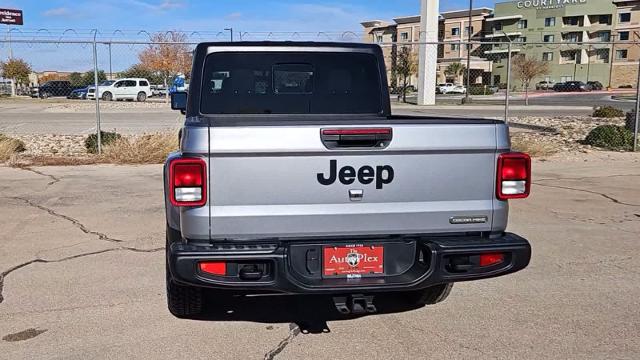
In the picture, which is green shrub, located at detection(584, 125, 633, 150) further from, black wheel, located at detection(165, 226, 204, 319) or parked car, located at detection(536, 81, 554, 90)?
parked car, located at detection(536, 81, 554, 90)

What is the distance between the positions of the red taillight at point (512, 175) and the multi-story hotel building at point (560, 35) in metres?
75.4

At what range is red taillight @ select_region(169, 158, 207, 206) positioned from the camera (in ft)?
10.2

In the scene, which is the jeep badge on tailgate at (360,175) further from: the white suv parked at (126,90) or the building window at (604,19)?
the building window at (604,19)

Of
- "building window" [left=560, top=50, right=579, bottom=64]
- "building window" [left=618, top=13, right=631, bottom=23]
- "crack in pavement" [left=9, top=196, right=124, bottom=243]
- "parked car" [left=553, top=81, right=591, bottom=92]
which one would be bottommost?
"crack in pavement" [left=9, top=196, right=124, bottom=243]

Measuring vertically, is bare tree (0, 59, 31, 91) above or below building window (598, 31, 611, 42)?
below

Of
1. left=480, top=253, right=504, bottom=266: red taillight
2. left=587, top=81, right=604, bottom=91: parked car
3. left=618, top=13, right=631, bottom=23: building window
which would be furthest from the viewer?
left=618, top=13, right=631, bottom=23: building window

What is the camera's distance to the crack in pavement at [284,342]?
3.51 metres

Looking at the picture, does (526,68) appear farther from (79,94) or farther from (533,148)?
(533,148)

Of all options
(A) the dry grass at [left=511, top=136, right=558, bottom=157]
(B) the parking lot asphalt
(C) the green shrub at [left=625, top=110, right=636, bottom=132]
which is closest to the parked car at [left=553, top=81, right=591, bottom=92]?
(C) the green shrub at [left=625, top=110, right=636, bottom=132]

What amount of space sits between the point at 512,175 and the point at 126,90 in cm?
4222

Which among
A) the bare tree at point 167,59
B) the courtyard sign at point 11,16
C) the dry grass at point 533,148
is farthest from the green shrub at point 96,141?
the courtyard sign at point 11,16

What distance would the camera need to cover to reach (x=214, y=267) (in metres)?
3.17

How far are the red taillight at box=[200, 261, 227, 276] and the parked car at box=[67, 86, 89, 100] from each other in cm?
4662

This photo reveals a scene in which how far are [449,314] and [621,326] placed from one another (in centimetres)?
119
